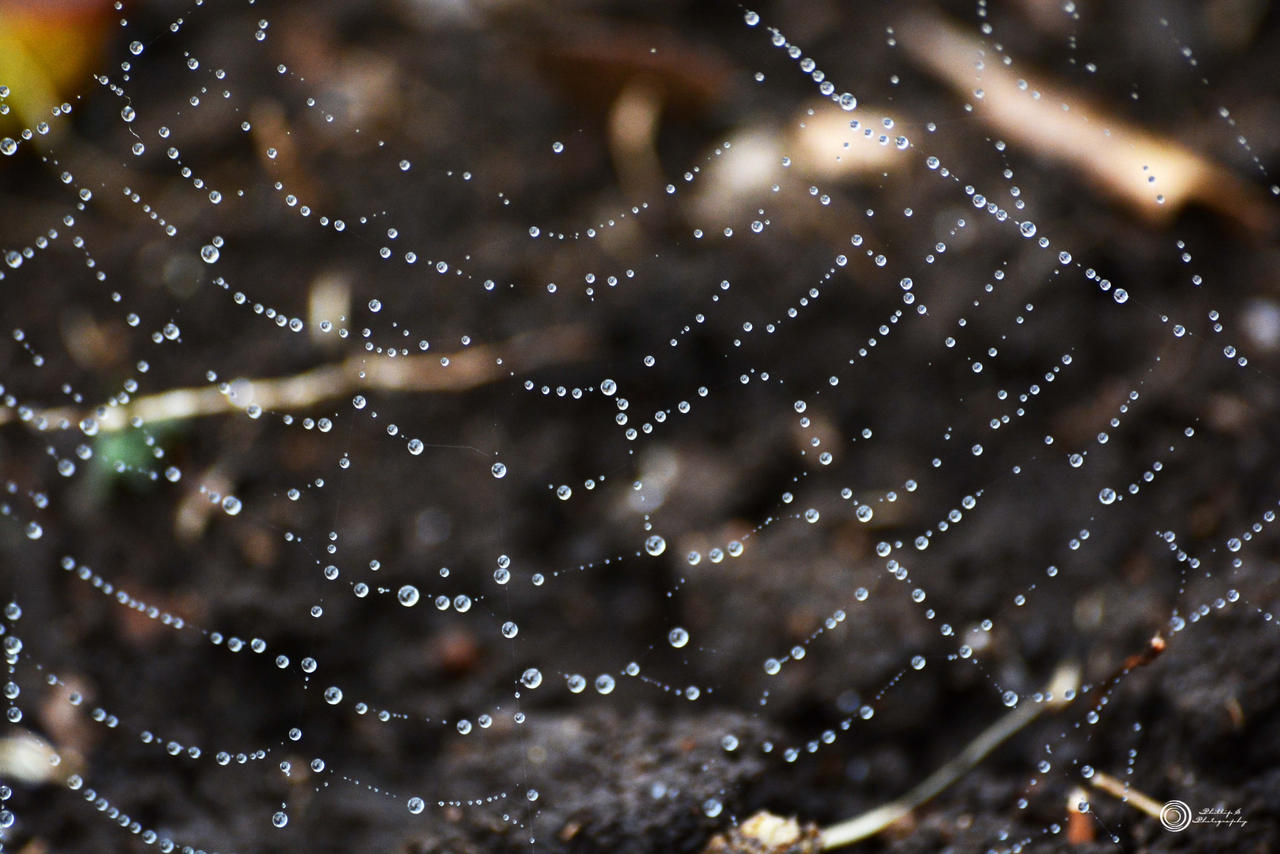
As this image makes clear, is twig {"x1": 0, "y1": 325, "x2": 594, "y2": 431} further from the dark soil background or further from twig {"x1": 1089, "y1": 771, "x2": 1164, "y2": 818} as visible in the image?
twig {"x1": 1089, "y1": 771, "x2": 1164, "y2": 818}

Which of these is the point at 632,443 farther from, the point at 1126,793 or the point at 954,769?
the point at 1126,793

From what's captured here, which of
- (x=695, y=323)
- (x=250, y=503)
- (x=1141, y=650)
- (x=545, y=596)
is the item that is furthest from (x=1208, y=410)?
(x=250, y=503)

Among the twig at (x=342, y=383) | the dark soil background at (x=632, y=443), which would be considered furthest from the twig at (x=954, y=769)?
the twig at (x=342, y=383)

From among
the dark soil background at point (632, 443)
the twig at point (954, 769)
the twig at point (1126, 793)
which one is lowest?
the twig at point (1126, 793)

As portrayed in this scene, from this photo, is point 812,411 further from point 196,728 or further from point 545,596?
point 196,728

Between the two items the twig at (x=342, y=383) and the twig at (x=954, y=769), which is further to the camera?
the twig at (x=342, y=383)

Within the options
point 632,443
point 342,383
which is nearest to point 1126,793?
point 632,443

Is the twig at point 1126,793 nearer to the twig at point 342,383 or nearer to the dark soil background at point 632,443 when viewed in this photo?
the dark soil background at point 632,443
